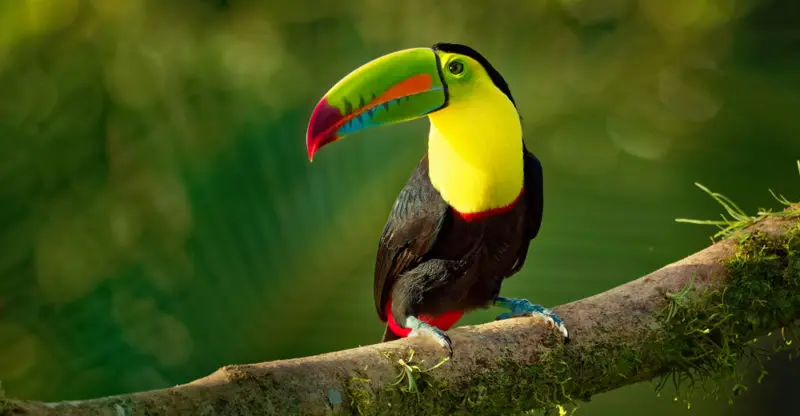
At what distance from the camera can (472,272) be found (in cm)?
245

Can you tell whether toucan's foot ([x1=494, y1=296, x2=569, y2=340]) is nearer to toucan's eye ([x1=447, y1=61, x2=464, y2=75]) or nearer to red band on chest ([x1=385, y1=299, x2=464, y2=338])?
red band on chest ([x1=385, y1=299, x2=464, y2=338])

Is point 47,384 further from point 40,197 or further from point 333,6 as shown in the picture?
point 333,6

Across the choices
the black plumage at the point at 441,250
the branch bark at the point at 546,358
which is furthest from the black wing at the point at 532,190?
the branch bark at the point at 546,358

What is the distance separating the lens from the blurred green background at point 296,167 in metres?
3.28

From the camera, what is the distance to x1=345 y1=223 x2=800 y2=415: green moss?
1.85 metres

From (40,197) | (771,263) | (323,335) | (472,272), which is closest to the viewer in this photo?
(771,263)

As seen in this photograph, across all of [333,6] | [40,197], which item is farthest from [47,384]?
[333,6]

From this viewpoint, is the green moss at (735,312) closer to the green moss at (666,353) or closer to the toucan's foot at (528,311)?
the green moss at (666,353)

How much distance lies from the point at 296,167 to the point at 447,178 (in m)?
1.08

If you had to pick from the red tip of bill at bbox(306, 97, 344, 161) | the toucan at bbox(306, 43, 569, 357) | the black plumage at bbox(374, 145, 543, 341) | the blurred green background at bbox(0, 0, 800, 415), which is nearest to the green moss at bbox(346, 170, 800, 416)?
the toucan at bbox(306, 43, 569, 357)

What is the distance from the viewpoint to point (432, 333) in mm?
1985

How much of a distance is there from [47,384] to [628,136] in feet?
7.64

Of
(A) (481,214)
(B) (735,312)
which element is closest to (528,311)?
(A) (481,214)

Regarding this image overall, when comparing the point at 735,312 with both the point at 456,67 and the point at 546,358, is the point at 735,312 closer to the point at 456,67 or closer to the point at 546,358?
the point at 546,358
